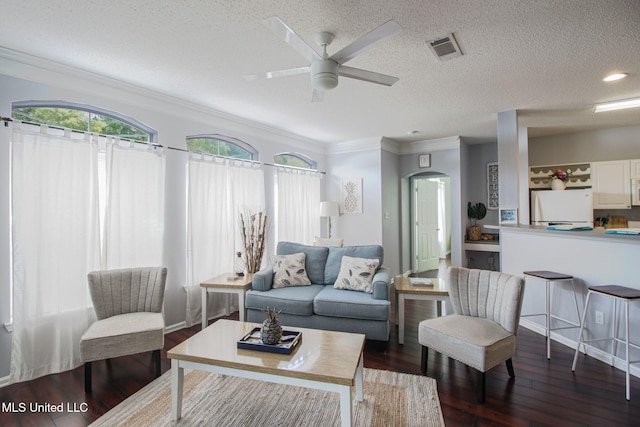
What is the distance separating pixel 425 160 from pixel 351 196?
155 cm

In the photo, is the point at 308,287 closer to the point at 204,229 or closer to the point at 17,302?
the point at 204,229

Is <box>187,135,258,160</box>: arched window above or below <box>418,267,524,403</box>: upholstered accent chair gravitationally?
above

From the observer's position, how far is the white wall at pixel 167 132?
2396 mm

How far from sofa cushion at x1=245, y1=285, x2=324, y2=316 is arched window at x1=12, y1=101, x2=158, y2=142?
6.94ft

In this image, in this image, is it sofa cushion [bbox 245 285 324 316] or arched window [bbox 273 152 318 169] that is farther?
arched window [bbox 273 152 318 169]

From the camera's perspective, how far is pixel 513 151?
3865 mm

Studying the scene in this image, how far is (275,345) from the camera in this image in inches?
79.9

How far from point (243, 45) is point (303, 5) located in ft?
2.20

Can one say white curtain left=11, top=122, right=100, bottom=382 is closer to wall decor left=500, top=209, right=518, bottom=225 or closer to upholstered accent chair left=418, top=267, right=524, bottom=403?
upholstered accent chair left=418, top=267, right=524, bottom=403

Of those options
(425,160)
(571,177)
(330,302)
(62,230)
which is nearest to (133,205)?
(62,230)

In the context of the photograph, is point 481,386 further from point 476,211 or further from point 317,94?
point 476,211

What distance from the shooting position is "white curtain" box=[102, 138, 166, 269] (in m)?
2.94

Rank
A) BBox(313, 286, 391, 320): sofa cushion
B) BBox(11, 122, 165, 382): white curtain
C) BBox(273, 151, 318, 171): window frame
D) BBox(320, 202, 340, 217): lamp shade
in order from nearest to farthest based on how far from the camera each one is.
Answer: BBox(11, 122, 165, 382): white curtain
BBox(313, 286, 391, 320): sofa cushion
BBox(273, 151, 318, 171): window frame
BBox(320, 202, 340, 217): lamp shade

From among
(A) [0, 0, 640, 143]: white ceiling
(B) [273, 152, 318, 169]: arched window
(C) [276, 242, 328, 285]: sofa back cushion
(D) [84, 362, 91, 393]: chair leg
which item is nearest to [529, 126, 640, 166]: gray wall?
(A) [0, 0, 640, 143]: white ceiling
